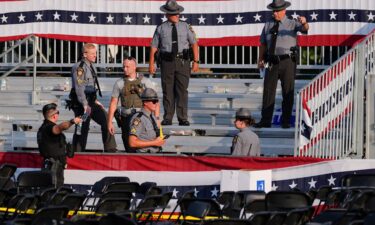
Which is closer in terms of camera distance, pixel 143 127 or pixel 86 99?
pixel 143 127

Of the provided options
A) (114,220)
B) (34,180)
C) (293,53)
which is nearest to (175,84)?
(293,53)

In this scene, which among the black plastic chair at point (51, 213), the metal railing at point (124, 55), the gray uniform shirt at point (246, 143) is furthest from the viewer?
the metal railing at point (124, 55)

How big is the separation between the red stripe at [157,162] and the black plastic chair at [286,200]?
3500mm

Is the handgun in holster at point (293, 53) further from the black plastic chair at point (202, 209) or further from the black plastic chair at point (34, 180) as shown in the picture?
the black plastic chair at point (202, 209)

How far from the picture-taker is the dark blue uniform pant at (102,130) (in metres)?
22.6

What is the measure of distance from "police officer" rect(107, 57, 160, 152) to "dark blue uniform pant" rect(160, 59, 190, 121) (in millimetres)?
1368

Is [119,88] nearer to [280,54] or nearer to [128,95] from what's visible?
[128,95]

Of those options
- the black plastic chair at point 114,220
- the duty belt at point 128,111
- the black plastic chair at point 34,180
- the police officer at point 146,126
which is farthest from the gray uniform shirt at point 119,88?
the black plastic chair at point 114,220

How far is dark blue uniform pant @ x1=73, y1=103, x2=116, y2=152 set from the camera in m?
22.6

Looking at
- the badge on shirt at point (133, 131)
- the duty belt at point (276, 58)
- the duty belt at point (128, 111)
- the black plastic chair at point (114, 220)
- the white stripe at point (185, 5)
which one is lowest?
the black plastic chair at point (114, 220)

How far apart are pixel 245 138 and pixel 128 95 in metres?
1.92

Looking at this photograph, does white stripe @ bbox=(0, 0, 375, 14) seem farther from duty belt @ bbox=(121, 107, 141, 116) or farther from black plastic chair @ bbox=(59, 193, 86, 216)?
black plastic chair @ bbox=(59, 193, 86, 216)

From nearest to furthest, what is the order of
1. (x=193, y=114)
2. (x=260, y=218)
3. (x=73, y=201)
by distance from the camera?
(x=260, y=218) → (x=73, y=201) → (x=193, y=114)

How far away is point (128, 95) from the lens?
2195 cm
